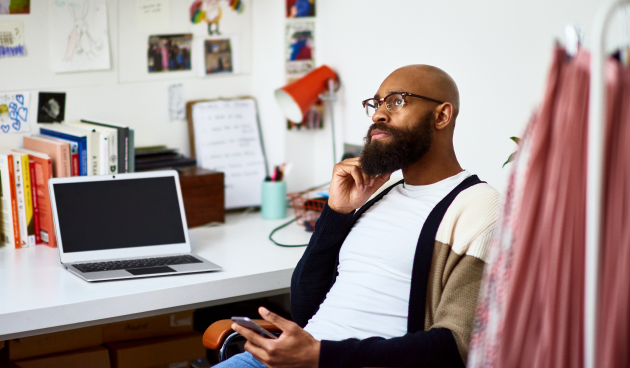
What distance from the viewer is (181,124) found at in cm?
251

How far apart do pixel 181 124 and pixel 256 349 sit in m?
1.36

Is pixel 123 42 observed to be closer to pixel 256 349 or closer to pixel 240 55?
pixel 240 55

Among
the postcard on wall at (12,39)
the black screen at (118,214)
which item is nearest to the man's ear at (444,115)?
the black screen at (118,214)

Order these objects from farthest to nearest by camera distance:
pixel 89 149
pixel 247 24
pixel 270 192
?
pixel 247 24 < pixel 270 192 < pixel 89 149

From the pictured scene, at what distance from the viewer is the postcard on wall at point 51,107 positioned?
2.19m

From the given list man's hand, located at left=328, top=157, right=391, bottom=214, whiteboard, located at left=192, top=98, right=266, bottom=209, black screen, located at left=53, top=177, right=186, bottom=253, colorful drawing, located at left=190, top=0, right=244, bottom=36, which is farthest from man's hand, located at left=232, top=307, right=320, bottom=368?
colorful drawing, located at left=190, top=0, right=244, bottom=36

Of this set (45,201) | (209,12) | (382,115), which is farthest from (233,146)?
(382,115)

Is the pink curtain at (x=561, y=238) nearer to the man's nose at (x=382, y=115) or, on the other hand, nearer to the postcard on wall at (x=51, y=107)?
the man's nose at (x=382, y=115)

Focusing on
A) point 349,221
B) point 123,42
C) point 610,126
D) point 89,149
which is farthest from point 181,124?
point 610,126

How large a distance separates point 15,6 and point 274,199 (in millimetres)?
1075

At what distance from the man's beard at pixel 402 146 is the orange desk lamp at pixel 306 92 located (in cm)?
85

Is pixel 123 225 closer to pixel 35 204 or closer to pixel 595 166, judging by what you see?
pixel 35 204

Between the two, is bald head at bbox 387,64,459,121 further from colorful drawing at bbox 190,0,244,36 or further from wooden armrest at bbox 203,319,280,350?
colorful drawing at bbox 190,0,244,36

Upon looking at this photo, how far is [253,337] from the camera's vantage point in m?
1.34
